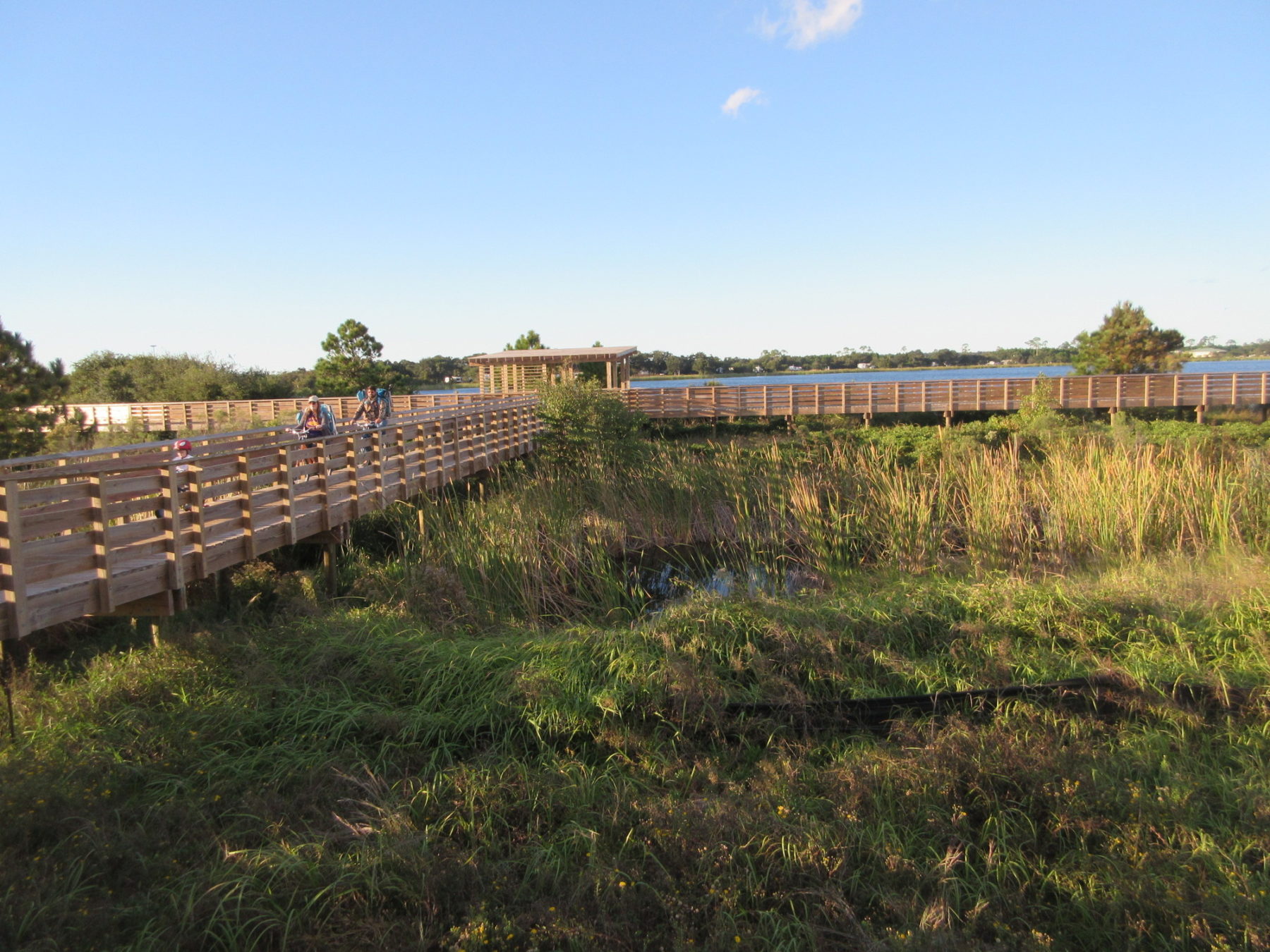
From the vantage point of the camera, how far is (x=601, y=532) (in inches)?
479

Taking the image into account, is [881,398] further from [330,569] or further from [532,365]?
[330,569]

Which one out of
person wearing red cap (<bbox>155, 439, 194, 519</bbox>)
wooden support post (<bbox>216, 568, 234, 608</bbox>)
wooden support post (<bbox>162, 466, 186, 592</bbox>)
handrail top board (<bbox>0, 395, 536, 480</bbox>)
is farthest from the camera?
wooden support post (<bbox>216, 568, 234, 608</bbox>)

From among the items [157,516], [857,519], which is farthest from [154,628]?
[857,519]

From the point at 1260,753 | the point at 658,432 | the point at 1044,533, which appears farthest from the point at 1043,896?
the point at 658,432

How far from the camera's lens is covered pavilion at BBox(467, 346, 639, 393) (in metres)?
33.0

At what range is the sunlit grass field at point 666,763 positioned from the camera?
4.05 m

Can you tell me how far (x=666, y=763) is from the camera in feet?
18.7

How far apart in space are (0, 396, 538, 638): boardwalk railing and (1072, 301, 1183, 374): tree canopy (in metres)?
42.1

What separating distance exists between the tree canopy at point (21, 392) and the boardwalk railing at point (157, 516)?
160 inches

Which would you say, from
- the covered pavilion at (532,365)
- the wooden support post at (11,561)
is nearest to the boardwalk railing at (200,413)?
the covered pavilion at (532,365)

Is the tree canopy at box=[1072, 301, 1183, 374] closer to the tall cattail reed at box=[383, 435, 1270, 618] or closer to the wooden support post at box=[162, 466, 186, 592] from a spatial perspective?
the tall cattail reed at box=[383, 435, 1270, 618]

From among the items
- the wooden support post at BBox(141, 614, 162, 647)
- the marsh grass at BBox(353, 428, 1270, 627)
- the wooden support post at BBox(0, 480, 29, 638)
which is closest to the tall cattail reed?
the marsh grass at BBox(353, 428, 1270, 627)

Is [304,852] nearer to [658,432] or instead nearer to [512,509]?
[512,509]

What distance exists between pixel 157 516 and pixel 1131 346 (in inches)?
1824
